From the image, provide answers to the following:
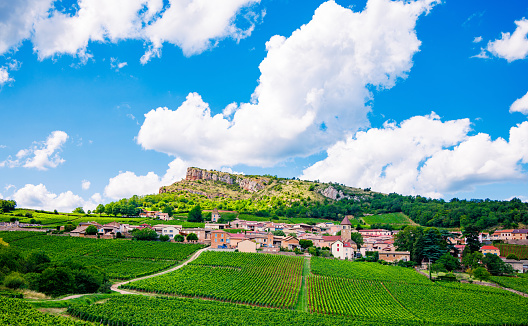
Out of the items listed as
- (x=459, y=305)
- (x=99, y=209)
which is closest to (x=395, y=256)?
(x=459, y=305)

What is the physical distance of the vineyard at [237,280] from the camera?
47688 mm

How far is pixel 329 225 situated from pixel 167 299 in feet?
262

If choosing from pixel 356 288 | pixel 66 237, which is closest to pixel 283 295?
pixel 356 288

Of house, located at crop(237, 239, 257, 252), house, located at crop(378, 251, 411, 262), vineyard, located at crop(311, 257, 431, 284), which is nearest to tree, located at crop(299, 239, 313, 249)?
vineyard, located at crop(311, 257, 431, 284)

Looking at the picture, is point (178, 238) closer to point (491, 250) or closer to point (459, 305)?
point (459, 305)

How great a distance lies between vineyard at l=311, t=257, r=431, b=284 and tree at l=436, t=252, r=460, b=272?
21.1 feet

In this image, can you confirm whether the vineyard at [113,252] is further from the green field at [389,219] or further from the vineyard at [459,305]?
the green field at [389,219]

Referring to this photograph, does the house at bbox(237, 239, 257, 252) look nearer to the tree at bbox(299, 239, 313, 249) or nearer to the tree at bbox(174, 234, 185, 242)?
the tree at bbox(299, 239, 313, 249)

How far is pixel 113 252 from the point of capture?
228 ft

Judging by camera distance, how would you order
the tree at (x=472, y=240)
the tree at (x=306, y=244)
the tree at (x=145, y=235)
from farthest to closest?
the tree at (x=306, y=244), the tree at (x=145, y=235), the tree at (x=472, y=240)

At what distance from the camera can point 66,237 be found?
7788 cm

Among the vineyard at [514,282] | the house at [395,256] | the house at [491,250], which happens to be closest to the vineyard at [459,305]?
the vineyard at [514,282]

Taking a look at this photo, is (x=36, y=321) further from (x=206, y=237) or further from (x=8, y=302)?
(x=206, y=237)

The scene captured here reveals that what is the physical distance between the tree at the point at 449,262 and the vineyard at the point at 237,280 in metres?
25.9
